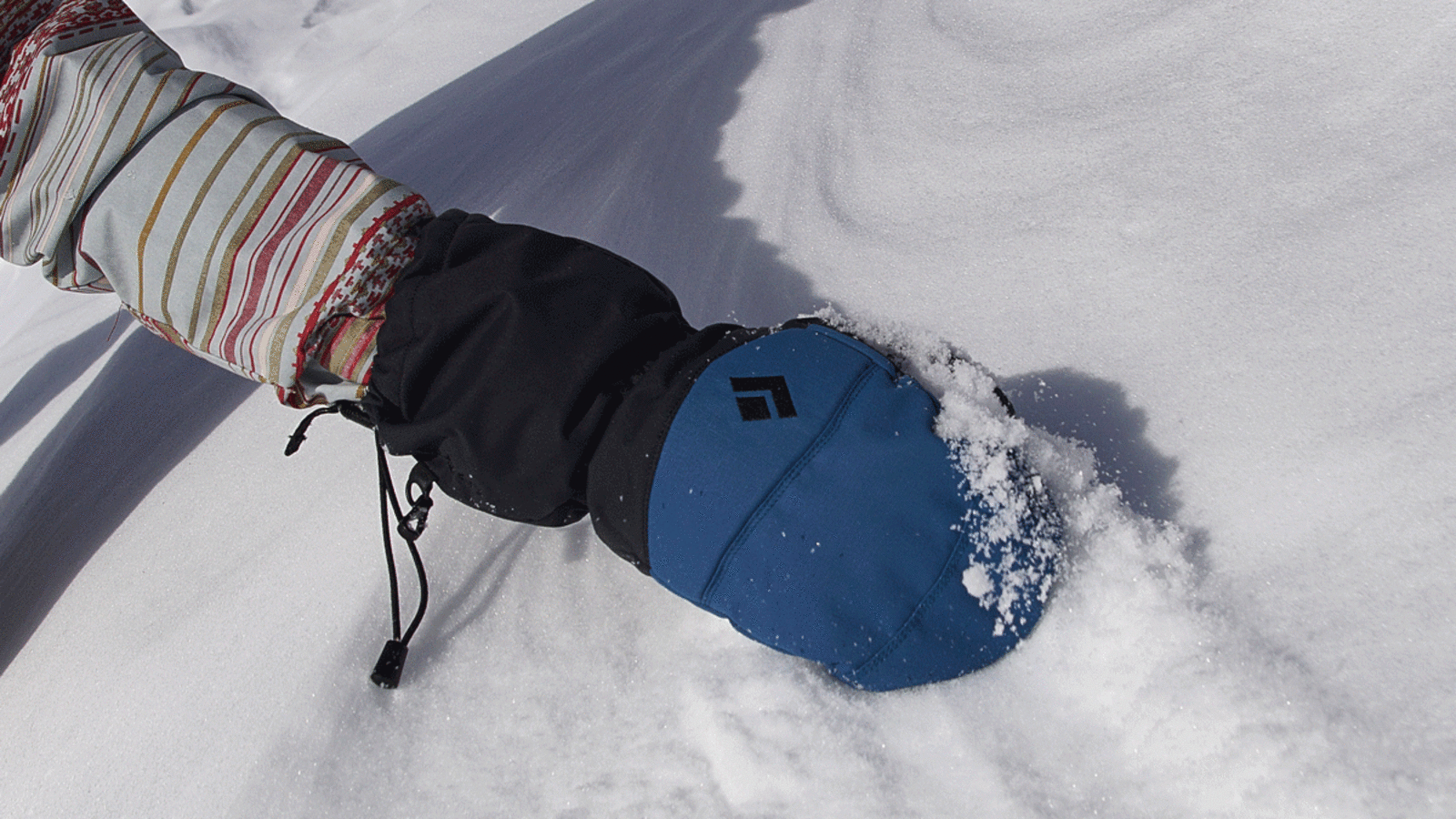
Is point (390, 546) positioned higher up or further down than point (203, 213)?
further down

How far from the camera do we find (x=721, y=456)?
64 cm

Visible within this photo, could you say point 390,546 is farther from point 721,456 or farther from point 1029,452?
point 1029,452

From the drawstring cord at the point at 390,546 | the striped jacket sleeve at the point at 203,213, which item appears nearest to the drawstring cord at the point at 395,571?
the drawstring cord at the point at 390,546

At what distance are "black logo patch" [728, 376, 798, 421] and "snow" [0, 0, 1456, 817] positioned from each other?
175 millimetres

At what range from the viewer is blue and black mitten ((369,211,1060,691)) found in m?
0.61

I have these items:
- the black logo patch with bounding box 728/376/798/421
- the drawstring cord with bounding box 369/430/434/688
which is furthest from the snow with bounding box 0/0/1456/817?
the black logo patch with bounding box 728/376/798/421

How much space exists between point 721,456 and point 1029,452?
22 cm

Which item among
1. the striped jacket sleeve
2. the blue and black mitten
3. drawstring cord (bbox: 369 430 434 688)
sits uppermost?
the striped jacket sleeve

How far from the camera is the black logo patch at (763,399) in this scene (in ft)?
2.13

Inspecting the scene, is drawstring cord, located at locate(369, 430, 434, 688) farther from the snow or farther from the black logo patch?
the black logo patch

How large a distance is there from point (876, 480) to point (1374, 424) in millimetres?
356

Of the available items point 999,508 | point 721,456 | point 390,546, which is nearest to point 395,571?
point 390,546

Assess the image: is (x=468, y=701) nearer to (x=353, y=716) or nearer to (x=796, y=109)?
(x=353, y=716)

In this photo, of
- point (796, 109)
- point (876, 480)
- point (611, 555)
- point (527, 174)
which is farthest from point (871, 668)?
point (527, 174)
